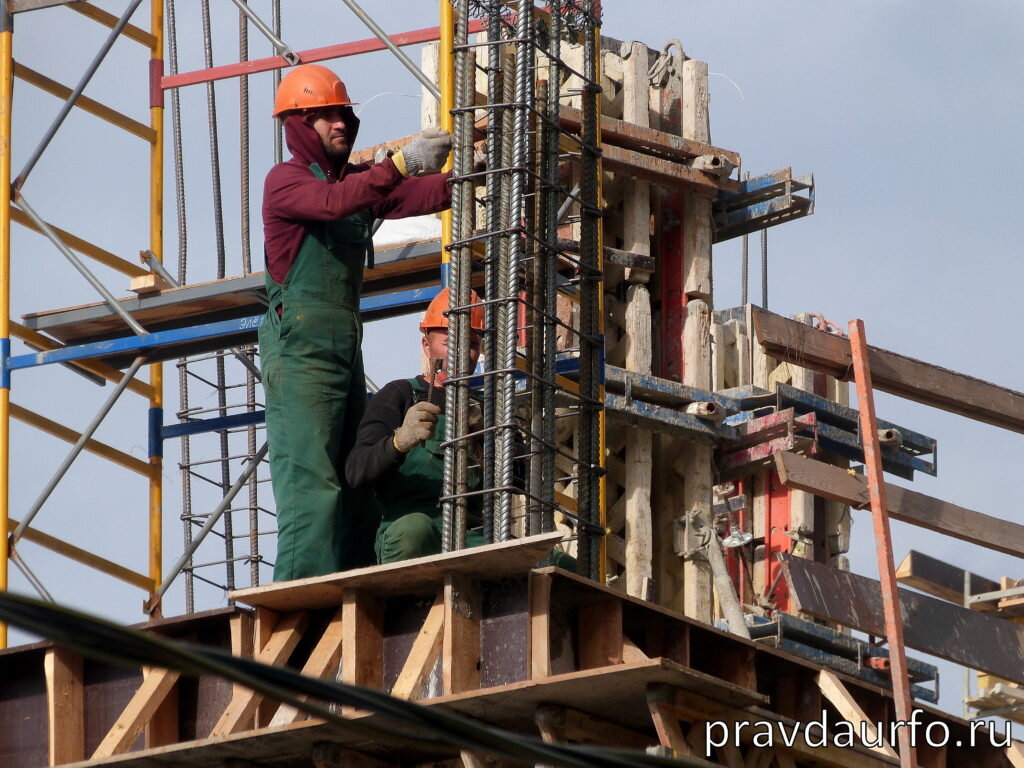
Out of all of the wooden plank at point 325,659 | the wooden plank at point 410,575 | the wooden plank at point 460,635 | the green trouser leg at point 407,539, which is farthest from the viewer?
the green trouser leg at point 407,539

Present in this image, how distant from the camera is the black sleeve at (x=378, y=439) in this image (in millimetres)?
11320

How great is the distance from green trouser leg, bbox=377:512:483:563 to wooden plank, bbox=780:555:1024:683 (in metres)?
2.94

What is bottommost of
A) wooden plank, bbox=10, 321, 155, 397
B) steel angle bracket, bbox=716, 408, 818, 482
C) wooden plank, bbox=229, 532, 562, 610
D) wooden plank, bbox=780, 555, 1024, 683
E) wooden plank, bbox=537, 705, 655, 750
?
wooden plank, bbox=537, 705, 655, 750

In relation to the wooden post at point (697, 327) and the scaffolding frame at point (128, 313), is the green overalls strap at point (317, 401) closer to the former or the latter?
the scaffolding frame at point (128, 313)

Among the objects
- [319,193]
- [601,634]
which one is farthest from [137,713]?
[319,193]

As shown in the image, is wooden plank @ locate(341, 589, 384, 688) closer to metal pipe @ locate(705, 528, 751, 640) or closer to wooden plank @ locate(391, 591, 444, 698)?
wooden plank @ locate(391, 591, 444, 698)

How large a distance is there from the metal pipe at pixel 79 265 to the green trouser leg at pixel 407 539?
550 centimetres

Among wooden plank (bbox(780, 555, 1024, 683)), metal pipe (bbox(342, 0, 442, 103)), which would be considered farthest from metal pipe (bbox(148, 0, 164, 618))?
wooden plank (bbox(780, 555, 1024, 683))

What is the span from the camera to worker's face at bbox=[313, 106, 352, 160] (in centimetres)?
1238

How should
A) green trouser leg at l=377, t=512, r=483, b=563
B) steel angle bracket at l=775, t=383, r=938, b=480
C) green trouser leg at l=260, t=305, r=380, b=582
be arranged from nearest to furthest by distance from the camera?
green trouser leg at l=377, t=512, r=483, b=563, green trouser leg at l=260, t=305, r=380, b=582, steel angle bracket at l=775, t=383, r=938, b=480

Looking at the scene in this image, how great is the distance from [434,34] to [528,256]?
13.4 feet

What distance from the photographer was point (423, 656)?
10.2 metres

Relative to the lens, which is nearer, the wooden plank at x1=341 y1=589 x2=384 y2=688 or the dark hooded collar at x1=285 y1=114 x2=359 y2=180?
the wooden plank at x1=341 y1=589 x2=384 y2=688

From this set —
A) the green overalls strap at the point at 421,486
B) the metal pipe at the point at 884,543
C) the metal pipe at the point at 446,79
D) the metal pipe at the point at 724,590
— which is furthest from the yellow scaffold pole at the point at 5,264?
the metal pipe at the point at 884,543
